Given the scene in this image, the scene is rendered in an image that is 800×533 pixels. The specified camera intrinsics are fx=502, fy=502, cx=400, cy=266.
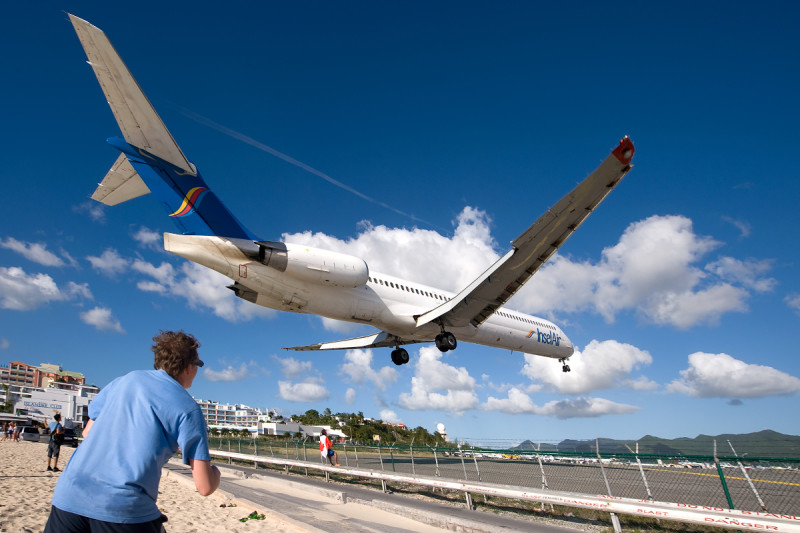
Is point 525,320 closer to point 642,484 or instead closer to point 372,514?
point 642,484

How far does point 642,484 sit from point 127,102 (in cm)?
1394

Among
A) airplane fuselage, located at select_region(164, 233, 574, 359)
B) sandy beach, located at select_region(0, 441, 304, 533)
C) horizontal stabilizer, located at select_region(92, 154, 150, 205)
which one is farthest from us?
airplane fuselage, located at select_region(164, 233, 574, 359)

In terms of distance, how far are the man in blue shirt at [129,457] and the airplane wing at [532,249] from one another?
11395mm

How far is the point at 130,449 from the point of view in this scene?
87.7 inches

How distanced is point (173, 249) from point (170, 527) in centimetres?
666

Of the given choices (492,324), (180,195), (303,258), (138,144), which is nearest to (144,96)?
(138,144)

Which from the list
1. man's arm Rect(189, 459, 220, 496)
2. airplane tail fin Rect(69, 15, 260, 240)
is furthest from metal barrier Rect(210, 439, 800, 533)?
airplane tail fin Rect(69, 15, 260, 240)

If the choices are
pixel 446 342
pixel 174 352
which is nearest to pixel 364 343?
pixel 446 342

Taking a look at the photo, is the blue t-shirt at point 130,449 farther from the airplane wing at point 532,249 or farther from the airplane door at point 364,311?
the airplane door at point 364,311

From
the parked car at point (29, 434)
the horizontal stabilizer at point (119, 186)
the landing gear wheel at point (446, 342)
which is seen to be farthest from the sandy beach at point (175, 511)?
the parked car at point (29, 434)

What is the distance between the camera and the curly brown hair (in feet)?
8.60

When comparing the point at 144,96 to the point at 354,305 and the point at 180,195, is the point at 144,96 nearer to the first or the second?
the point at 180,195

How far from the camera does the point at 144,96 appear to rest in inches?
408

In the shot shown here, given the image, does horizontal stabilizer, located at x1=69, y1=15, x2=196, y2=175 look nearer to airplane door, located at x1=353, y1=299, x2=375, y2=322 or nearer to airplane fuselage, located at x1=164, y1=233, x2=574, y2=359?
airplane fuselage, located at x1=164, y1=233, x2=574, y2=359
